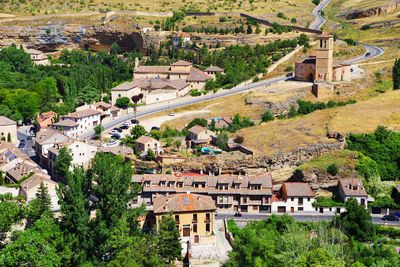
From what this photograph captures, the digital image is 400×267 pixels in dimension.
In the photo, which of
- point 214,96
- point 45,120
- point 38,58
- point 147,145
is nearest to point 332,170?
point 147,145

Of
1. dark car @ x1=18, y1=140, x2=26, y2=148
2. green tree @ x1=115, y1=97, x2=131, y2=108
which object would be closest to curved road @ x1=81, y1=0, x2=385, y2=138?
green tree @ x1=115, y1=97, x2=131, y2=108

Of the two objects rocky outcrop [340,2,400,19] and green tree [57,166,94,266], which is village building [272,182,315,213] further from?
rocky outcrop [340,2,400,19]

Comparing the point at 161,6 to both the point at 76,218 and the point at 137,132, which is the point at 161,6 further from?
the point at 76,218

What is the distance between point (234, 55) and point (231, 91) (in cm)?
1400

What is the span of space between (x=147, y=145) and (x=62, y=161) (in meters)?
9.90

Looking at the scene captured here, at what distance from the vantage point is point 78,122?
77.9 m

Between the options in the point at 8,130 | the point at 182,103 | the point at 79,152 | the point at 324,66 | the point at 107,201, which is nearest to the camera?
the point at 107,201

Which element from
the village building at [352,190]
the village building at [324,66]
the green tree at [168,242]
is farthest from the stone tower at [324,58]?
the green tree at [168,242]

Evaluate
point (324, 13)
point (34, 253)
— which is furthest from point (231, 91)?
point (324, 13)

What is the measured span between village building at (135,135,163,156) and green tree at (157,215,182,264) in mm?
18706

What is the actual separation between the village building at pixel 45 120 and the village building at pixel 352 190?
42.7 m

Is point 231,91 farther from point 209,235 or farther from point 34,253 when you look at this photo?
point 34,253

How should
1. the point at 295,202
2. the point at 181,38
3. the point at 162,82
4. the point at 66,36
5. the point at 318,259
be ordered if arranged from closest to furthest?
1. the point at 318,259
2. the point at 295,202
3. the point at 162,82
4. the point at 181,38
5. the point at 66,36

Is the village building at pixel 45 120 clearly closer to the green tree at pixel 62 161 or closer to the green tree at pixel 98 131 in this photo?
the green tree at pixel 98 131
